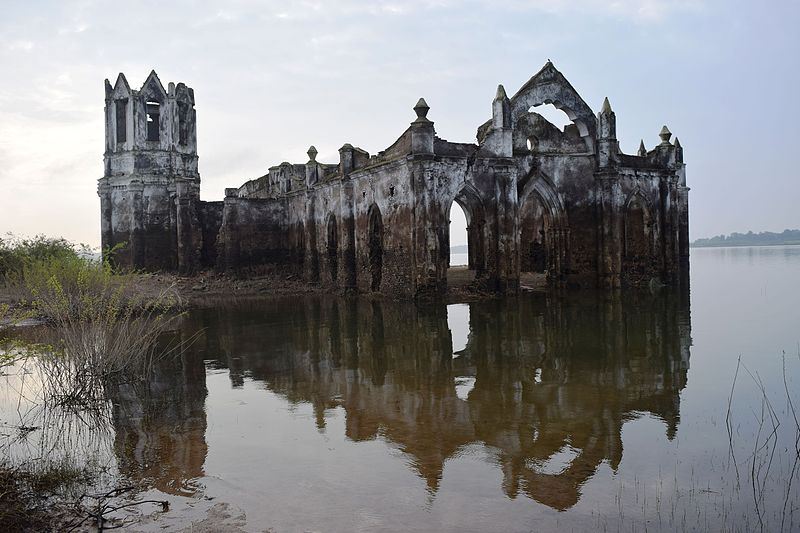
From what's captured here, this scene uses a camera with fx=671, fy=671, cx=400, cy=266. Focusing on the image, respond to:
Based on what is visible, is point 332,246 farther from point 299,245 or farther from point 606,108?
point 606,108

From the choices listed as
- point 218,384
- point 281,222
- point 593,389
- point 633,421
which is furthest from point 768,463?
point 281,222

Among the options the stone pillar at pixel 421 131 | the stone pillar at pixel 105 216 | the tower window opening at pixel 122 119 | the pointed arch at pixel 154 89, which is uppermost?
the pointed arch at pixel 154 89

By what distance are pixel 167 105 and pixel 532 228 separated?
17.6m

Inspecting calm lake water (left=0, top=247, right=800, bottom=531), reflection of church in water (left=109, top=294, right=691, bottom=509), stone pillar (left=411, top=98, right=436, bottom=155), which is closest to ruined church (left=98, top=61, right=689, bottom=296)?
stone pillar (left=411, top=98, right=436, bottom=155)

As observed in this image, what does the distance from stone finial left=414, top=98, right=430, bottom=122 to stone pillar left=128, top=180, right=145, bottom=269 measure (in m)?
15.6

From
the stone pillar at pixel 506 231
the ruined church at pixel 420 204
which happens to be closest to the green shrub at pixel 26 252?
the ruined church at pixel 420 204

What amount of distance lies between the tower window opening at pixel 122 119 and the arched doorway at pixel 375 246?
14.1 m

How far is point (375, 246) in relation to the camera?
888 inches

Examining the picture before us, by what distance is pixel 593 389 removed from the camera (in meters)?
8.05

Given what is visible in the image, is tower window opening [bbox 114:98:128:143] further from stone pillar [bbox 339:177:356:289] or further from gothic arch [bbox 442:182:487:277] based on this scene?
gothic arch [bbox 442:182:487:277]

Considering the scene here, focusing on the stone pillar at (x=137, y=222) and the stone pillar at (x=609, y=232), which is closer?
A: the stone pillar at (x=609, y=232)

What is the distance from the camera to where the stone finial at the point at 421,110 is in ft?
62.7

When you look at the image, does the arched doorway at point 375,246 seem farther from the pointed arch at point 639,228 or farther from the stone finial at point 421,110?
the pointed arch at point 639,228

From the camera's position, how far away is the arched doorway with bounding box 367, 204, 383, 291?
2247 centimetres
